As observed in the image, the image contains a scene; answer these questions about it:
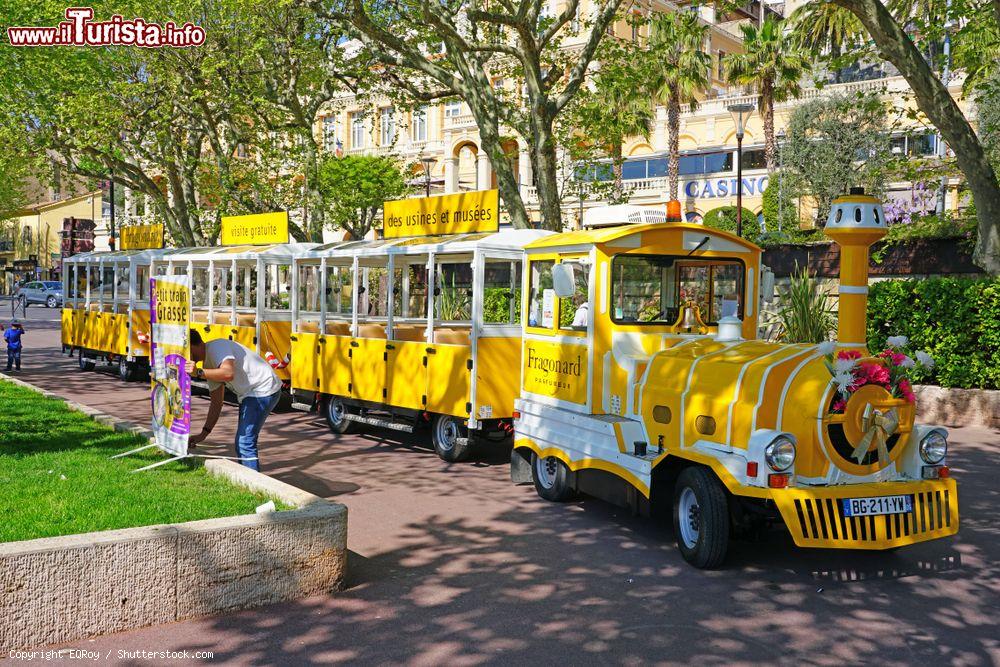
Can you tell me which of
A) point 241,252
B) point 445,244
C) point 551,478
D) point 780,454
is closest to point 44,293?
point 241,252

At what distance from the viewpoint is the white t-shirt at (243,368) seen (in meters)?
7.96

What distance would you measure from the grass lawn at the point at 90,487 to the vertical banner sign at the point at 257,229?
21.3 feet

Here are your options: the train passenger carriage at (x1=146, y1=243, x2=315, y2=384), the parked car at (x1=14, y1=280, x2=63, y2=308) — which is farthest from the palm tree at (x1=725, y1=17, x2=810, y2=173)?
the parked car at (x1=14, y1=280, x2=63, y2=308)

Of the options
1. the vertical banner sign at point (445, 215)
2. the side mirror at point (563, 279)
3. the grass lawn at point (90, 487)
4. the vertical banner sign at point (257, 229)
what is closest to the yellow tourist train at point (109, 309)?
the vertical banner sign at point (257, 229)

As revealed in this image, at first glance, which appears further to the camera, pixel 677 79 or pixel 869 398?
pixel 677 79

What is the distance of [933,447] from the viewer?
6531 millimetres

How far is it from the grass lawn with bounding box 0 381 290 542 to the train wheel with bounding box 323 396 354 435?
330cm

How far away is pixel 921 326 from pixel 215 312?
11939 millimetres

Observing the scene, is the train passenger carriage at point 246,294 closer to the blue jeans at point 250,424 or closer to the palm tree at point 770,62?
the blue jeans at point 250,424

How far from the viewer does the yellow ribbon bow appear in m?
6.23

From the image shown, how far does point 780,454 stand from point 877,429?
0.75 metres

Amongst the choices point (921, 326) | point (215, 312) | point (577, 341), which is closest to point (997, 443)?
point (921, 326)

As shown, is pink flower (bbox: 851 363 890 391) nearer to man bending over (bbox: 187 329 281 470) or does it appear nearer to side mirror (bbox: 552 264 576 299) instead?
side mirror (bbox: 552 264 576 299)

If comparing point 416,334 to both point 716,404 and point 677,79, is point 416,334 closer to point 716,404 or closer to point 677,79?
point 716,404
